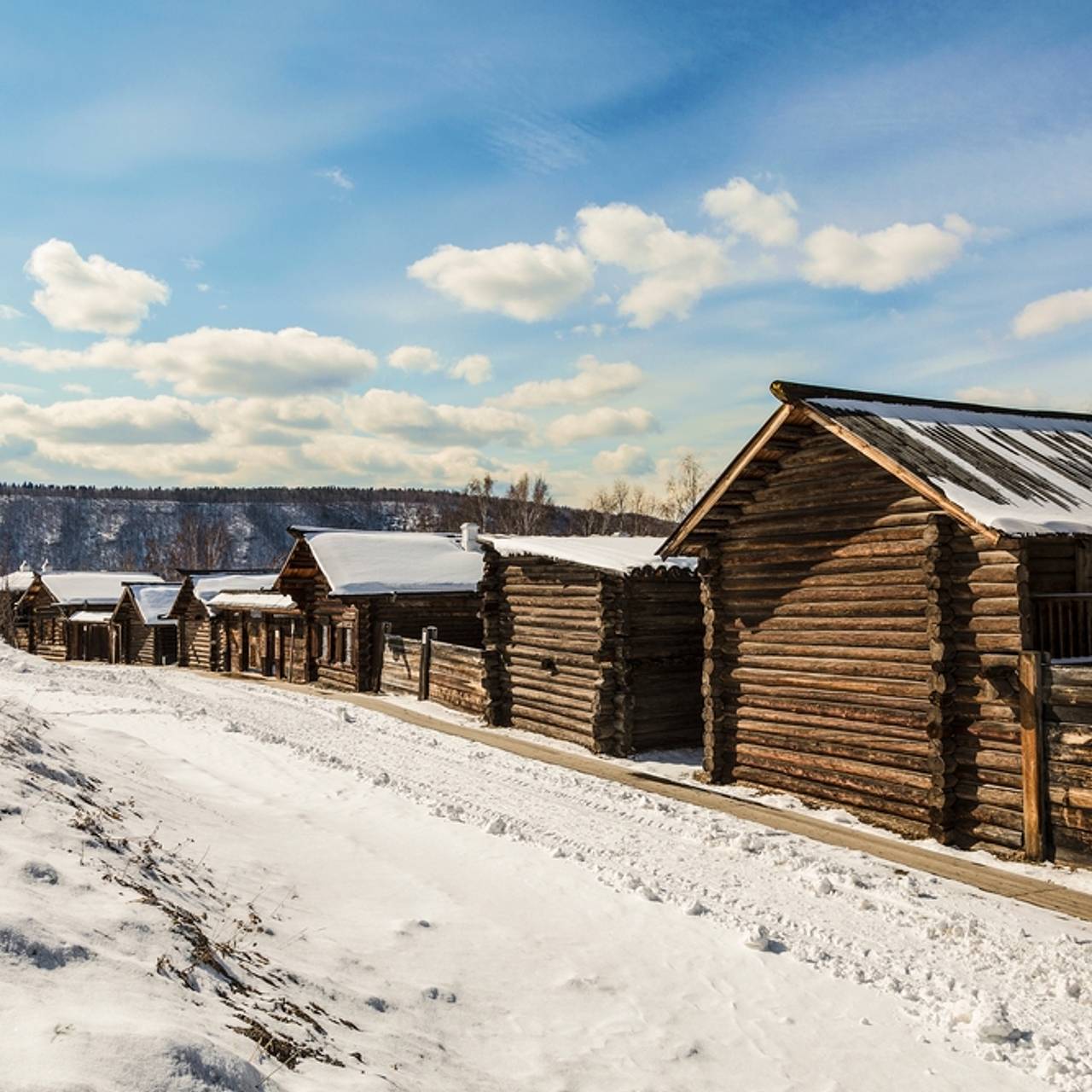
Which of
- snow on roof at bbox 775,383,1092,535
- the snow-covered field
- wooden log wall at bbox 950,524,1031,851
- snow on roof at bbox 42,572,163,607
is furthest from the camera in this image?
snow on roof at bbox 42,572,163,607

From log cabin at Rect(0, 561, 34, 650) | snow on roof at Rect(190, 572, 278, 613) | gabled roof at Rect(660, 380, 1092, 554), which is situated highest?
gabled roof at Rect(660, 380, 1092, 554)

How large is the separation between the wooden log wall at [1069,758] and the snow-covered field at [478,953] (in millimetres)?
1749

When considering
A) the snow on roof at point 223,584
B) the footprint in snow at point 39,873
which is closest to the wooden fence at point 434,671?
the snow on roof at point 223,584

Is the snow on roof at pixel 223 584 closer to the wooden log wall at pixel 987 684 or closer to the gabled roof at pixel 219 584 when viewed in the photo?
the gabled roof at pixel 219 584

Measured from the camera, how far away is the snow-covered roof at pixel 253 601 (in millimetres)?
31973

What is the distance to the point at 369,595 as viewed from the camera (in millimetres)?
27031

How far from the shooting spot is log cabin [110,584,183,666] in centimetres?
4347

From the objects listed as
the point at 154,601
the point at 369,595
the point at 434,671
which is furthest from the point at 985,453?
the point at 154,601

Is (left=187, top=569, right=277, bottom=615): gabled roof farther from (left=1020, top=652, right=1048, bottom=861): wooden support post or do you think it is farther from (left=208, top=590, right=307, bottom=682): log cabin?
(left=1020, top=652, right=1048, bottom=861): wooden support post

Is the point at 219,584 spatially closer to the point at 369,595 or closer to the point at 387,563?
the point at 387,563

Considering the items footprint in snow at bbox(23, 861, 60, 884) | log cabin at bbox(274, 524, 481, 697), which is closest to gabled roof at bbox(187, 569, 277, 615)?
log cabin at bbox(274, 524, 481, 697)

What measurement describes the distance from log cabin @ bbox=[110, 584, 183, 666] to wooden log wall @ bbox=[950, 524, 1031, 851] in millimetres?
38516

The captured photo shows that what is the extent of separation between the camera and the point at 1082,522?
10859 millimetres

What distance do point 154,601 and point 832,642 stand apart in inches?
1549
